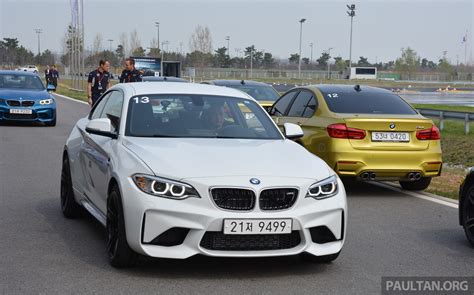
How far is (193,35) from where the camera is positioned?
3868 inches

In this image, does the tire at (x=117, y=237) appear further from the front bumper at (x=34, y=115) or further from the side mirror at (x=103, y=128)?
the front bumper at (x=34, y=115)

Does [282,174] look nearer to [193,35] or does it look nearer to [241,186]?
[241,186]

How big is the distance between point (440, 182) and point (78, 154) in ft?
21.6

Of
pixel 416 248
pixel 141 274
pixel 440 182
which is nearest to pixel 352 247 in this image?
pixel 416 248

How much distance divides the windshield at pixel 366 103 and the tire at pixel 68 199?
3927 millimetres

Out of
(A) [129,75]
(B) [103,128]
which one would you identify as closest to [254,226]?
(B) [103,128]

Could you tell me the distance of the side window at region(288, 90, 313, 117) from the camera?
1135cm

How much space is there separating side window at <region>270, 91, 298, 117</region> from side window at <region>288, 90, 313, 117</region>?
24cm

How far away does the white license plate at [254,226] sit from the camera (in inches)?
211

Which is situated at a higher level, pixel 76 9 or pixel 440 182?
pixel 76 9

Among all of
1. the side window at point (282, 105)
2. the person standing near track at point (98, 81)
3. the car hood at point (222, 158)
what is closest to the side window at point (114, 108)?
the car hood at point (222, 158)

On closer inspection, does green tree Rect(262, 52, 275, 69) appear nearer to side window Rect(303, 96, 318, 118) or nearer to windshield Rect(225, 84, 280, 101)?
windshield Rect(225, 84, 280, 101)

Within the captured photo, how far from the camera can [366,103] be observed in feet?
34.9

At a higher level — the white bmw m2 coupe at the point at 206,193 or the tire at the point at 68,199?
the white bmw m2 coupe at the point at 206,193
